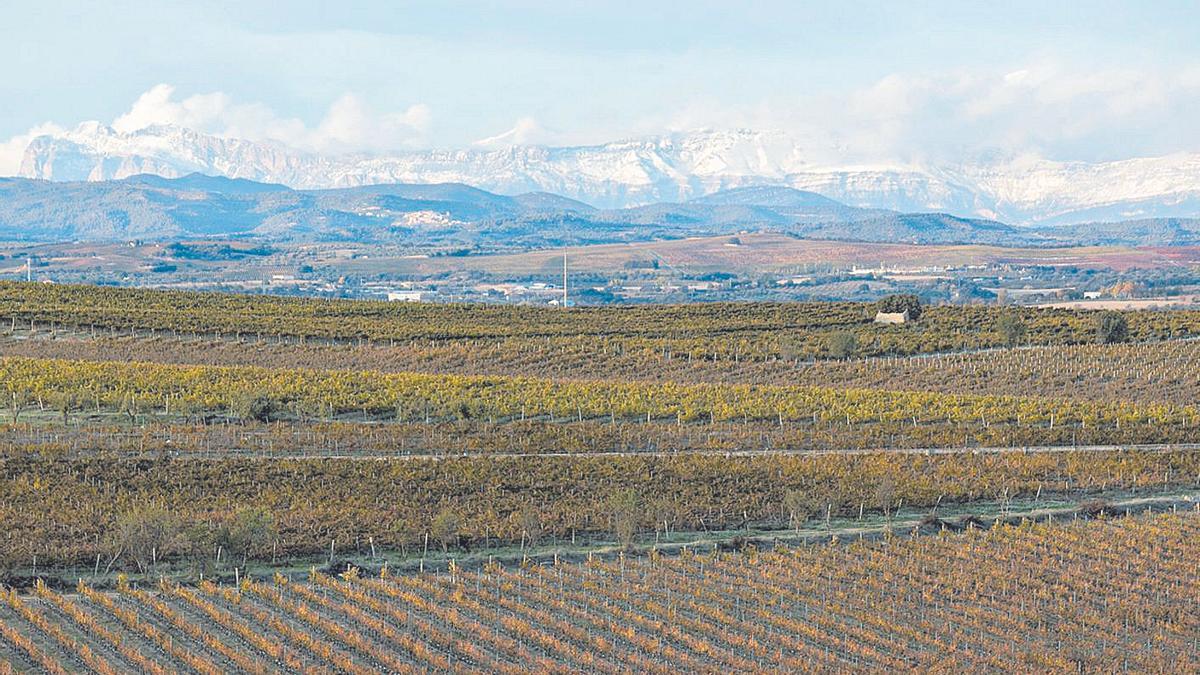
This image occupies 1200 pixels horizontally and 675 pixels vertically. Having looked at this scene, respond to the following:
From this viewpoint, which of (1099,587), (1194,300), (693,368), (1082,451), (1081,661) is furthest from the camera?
(1194,300)

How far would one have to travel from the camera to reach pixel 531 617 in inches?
1113

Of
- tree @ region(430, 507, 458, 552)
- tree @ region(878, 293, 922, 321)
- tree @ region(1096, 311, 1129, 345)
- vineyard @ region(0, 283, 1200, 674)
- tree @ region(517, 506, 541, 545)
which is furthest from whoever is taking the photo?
tree @ region(878, 293, 922, 321)

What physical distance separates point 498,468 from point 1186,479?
1944 centimetres

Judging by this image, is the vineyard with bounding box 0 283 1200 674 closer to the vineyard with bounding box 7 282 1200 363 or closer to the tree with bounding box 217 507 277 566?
the tree with bounding box 217 507 277 566

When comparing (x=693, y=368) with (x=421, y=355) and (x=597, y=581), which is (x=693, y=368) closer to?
(x=421, y=355)

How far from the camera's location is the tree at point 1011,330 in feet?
257

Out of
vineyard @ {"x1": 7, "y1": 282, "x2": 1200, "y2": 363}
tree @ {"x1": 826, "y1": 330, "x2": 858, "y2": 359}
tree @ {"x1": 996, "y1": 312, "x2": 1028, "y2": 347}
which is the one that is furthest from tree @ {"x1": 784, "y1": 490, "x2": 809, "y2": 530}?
tree @ {"x1": 996, "y1": 312, "x2": 1028, "y2": 347}

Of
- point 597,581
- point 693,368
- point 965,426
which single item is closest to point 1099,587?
point 597,581

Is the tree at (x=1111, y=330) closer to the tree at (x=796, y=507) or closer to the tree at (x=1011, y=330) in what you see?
the tree at (x=1011, y=330)

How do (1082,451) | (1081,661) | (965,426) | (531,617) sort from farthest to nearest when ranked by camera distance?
(965,426) < (1082,451) < (531,617) < (1081,661)

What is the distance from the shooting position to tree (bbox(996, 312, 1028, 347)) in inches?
3088

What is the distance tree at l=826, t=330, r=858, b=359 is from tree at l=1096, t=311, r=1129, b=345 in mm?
14285

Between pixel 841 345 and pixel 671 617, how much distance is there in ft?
150

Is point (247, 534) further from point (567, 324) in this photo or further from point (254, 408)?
point (567, 324)
